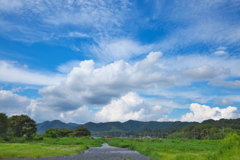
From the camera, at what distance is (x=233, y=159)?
23.5 metres

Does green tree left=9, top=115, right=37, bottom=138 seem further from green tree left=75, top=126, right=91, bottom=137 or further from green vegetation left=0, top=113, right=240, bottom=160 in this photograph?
green tree left=75, top=126, right=91, bottom=137

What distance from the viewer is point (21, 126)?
8212 centimetres

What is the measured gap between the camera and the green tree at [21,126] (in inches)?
3167

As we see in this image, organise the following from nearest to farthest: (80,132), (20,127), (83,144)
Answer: (83,144)
(20,127)
(80,132)

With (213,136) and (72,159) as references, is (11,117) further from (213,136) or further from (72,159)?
(213,136)

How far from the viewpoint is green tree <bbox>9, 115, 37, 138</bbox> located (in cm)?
8044

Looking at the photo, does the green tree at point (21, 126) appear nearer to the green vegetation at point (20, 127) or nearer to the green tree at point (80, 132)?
the green vegetation at point (20, 127)

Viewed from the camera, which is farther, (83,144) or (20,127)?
(20,127)

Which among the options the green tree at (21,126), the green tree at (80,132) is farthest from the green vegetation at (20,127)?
the green tree at (80,132)

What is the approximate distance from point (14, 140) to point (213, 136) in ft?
357

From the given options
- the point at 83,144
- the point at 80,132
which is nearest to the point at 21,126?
the point at 83,144

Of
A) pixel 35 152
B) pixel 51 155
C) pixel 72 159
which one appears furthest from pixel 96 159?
pixel 35 152

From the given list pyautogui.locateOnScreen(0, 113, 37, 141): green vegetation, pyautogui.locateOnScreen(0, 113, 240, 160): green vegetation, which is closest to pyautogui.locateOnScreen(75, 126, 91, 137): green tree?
pyautogui.locateOnScreen(0, 113, 240, 160): green vegetation

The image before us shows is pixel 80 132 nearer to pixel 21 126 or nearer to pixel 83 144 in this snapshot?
pixel 83 144
